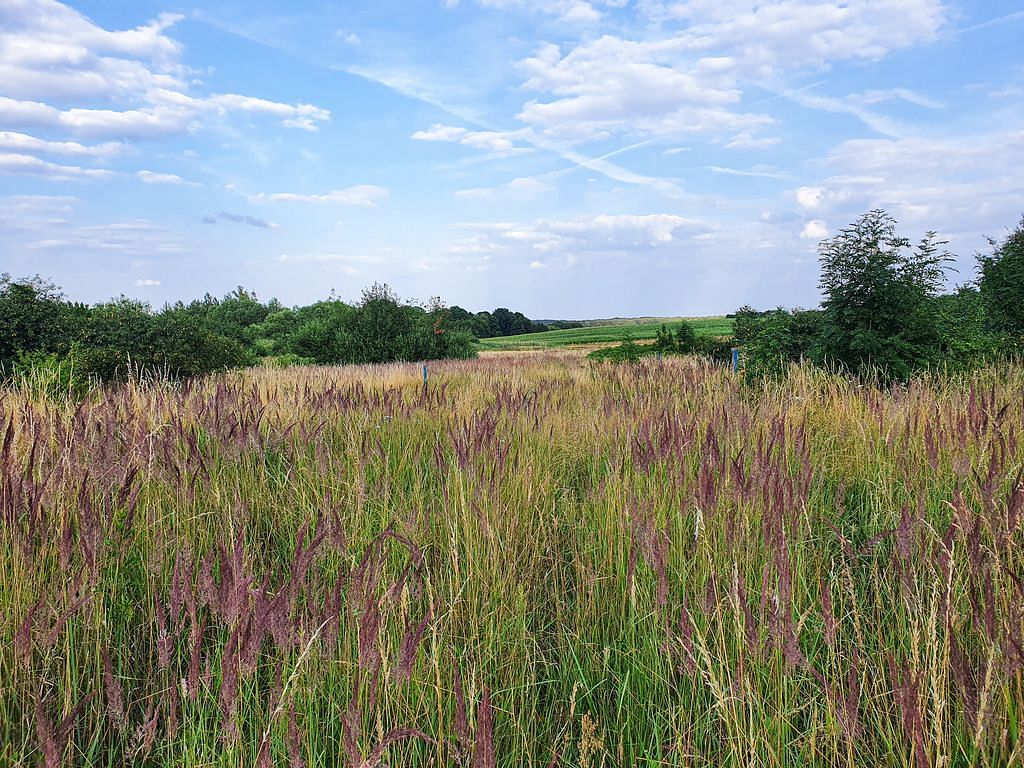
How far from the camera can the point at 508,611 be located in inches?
95.6

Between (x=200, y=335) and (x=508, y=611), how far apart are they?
52.3ft

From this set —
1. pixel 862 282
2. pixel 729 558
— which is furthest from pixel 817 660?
pixel 862 282

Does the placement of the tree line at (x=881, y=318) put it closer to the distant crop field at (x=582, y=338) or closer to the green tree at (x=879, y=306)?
the green tree at (x=879, y=306)

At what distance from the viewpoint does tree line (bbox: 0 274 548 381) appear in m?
12.2

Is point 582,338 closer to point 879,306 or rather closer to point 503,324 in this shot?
point 503,324

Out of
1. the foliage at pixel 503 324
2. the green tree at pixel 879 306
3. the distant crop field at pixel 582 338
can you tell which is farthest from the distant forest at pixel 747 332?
the foliage at pixel 503 324

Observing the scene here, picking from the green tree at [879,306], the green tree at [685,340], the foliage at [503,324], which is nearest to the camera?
the green tree at [879,306]

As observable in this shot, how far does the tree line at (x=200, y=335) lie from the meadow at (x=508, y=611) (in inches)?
192

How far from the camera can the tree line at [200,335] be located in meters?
12.2

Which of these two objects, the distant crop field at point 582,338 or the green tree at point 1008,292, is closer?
the green tree at point 1008,292

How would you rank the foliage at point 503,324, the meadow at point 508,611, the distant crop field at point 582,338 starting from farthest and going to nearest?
the foliage at point 503,324 < the distant crop field at point 582,338 < the meadow at point 508,611

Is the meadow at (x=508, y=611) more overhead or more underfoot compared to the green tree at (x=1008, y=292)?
more underfoot

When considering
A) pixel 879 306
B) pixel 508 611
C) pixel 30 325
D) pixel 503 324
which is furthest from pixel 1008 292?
pixel 503 324

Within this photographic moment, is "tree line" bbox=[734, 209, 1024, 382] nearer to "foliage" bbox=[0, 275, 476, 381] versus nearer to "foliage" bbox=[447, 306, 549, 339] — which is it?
"foliage" bbox=[0, 275, 476, 381]
